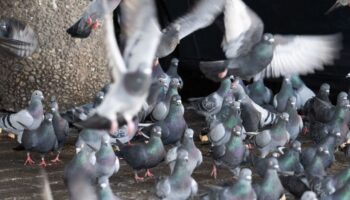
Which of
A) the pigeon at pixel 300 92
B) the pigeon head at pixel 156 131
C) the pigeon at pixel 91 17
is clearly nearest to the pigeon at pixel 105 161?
the pigeon head at pixel 156 131

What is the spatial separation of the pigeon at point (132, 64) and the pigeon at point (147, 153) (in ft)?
8.89

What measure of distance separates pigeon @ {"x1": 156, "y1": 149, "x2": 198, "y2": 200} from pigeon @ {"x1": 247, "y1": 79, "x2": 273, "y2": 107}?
3.16 meters

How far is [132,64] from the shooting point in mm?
5129

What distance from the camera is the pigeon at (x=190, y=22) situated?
9.31m

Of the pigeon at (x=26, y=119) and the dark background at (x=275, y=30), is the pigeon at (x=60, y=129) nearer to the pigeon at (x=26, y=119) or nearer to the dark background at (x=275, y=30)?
the pigeon at (x=26, y=119)

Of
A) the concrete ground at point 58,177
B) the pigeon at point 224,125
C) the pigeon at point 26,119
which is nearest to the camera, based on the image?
the concrete ground at point 58,177

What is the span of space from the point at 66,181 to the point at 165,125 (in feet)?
5.55

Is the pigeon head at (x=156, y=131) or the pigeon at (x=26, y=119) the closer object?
the pigeon head at (x=156, y=131)

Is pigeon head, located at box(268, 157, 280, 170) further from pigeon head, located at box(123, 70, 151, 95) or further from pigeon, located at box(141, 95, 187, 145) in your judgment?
pigeon head, located at box(123, 70, 151, 95)

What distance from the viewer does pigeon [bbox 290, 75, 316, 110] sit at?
34.7 ft

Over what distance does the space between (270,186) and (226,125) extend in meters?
1.46

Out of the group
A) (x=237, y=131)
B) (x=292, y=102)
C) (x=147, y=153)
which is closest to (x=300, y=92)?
(x=292, y=102)

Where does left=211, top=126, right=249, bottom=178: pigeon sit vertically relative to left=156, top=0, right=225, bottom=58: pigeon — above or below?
below

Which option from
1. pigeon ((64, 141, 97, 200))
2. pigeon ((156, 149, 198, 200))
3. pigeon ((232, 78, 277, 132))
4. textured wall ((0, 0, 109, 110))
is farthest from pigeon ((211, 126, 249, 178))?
textured wall ((0, 0, 109, 110))
